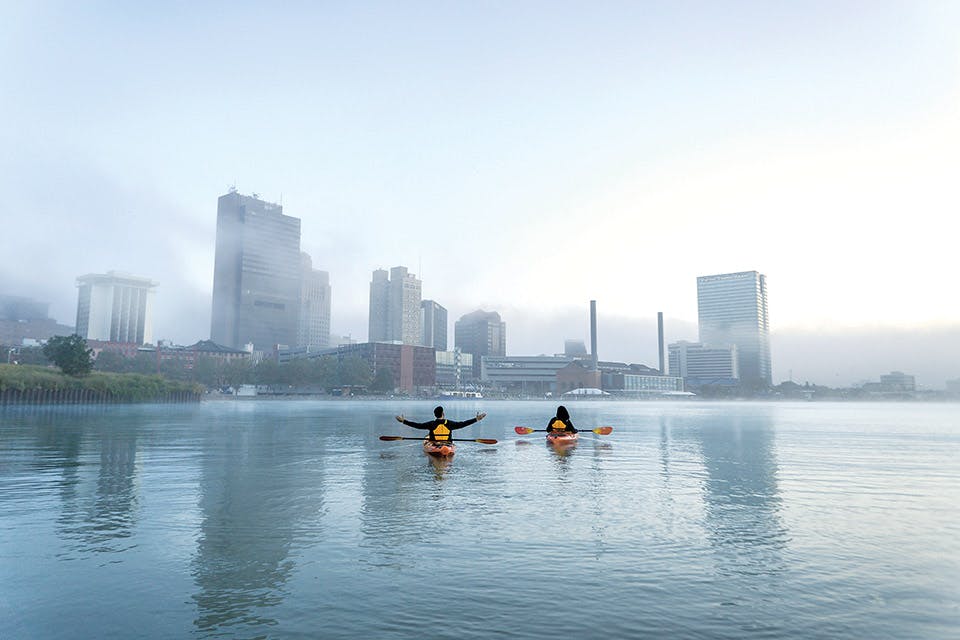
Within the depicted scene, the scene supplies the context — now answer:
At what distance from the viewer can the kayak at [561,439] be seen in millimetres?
47519

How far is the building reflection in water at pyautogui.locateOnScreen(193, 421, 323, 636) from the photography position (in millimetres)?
11805

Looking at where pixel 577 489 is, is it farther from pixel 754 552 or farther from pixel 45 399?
pixel 45 399

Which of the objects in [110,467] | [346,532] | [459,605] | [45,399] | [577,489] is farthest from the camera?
[45,399]

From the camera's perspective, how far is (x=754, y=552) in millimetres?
16172

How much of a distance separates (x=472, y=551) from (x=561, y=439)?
3262cm

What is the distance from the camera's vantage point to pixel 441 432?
36.9 meters

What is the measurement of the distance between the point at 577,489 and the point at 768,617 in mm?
14912

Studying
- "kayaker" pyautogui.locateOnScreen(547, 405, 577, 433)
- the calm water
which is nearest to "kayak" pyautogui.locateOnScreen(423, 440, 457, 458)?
the calm water

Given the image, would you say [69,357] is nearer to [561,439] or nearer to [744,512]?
[561,439]

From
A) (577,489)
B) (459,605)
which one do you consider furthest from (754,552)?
(577,489)

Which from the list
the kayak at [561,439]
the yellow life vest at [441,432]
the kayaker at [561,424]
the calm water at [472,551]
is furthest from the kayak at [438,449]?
the kayaker at [561,424]

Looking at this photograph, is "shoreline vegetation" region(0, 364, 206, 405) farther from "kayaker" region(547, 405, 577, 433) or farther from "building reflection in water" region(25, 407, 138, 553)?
"kayaker" region(547, 405, 577, 433)

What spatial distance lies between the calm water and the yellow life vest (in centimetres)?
428

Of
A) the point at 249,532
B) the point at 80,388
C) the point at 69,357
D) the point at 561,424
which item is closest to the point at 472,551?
the point at 249,532
